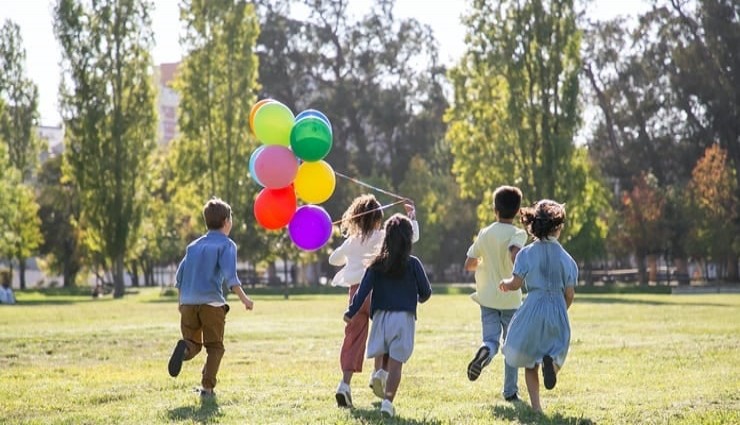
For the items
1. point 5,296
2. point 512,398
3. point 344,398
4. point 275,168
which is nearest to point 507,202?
point 512,398

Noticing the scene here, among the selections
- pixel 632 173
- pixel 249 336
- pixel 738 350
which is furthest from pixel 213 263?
pixel 632 173

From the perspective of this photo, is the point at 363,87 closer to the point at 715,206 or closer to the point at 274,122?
the point at 715,206

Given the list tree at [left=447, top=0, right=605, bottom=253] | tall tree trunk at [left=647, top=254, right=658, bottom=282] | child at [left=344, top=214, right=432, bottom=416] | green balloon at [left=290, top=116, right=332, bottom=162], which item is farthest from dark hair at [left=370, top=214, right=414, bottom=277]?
tall tree trunk at [left=647, top=254, right=658, bottom=282]

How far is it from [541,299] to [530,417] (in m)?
0.92

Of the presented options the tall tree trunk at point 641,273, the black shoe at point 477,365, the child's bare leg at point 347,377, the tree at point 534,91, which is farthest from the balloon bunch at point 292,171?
the tall tree trunk at point 641,273

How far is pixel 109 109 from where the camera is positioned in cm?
4909

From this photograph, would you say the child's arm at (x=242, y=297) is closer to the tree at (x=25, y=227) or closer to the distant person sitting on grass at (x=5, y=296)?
the distant person sitting on grass at (x=5, y=296)

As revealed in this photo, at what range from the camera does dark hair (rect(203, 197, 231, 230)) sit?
32.7ft

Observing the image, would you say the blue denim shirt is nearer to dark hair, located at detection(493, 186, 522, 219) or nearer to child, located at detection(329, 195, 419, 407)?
child, located at detection(329, 195, 419, 407)

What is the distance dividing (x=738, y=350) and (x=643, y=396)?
18.8 feet

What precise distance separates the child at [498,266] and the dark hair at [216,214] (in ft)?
7.51

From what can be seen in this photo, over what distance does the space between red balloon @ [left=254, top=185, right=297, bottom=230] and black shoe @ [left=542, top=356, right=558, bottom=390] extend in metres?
3.92

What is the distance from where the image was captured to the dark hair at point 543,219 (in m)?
8.58

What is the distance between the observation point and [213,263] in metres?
9.84
